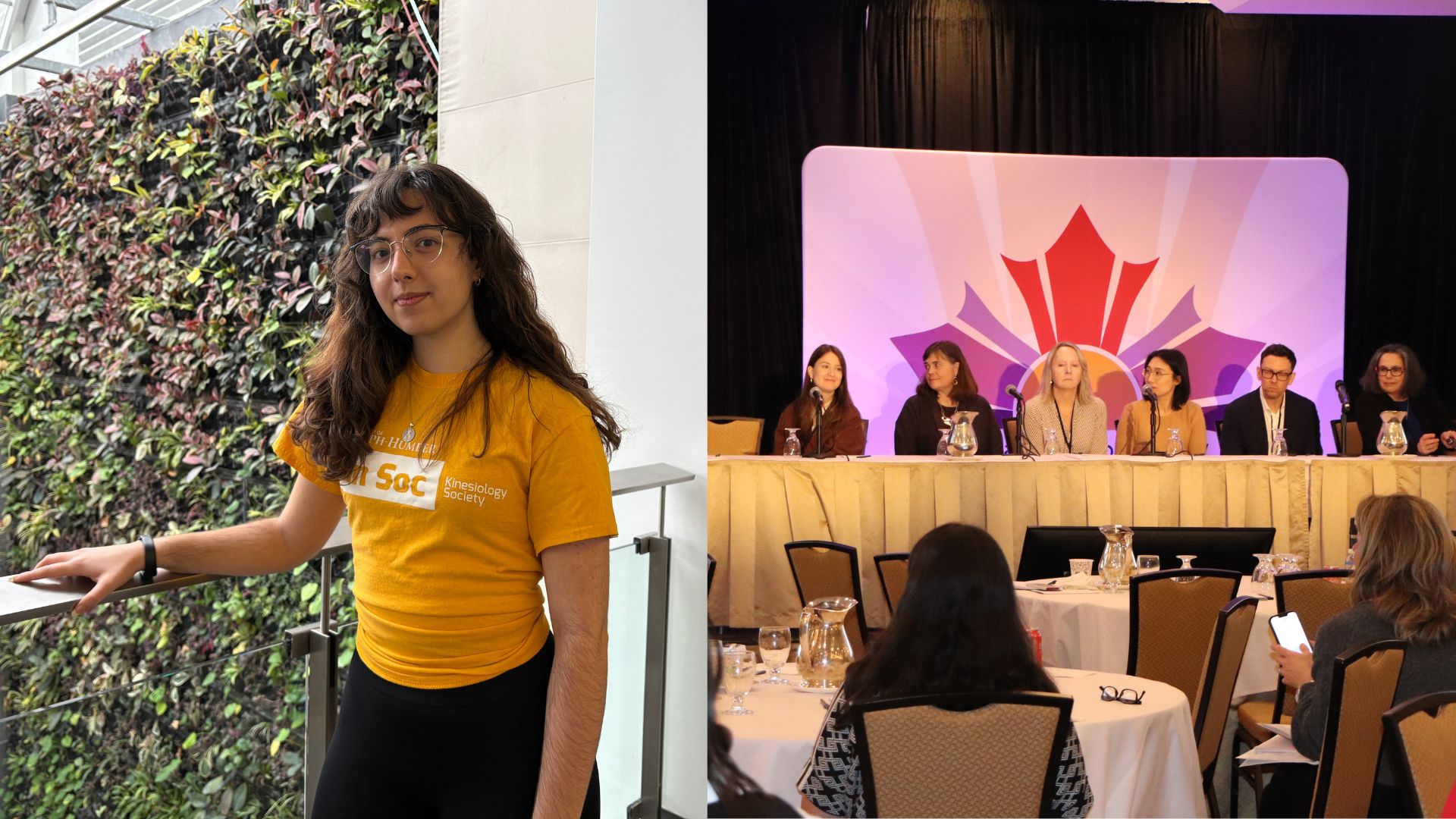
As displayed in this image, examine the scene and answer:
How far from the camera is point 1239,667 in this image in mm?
2779

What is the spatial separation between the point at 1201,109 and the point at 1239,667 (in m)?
1.47

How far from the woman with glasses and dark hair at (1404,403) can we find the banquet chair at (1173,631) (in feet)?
2.03

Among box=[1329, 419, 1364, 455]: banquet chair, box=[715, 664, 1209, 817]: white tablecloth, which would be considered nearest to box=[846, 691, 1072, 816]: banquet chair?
box=[715, 664, 1209, 817]: white tablecloth

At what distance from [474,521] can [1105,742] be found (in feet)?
6.08

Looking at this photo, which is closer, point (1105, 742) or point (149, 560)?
point (149, 560)

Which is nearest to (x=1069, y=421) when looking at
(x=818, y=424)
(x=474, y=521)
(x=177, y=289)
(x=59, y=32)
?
(x=818, y=424)

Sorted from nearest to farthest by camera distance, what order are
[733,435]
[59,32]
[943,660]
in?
[943,660] → [733,435] → [59,32]

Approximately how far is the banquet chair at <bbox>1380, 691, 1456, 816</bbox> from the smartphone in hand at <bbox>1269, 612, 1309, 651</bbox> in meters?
0.32

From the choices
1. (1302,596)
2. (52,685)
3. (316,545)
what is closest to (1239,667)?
(1302,596)

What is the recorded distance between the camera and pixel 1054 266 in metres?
2.66

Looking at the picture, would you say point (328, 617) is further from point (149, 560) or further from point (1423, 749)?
point (1423, 749)

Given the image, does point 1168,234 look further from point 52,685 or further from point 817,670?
point 52,685

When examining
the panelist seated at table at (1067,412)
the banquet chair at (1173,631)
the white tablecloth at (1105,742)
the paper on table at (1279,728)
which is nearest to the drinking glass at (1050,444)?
the panelist seated at table at (1067,412)

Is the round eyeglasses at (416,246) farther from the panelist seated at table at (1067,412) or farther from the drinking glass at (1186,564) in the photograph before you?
the drinking glass at (1186,564)
